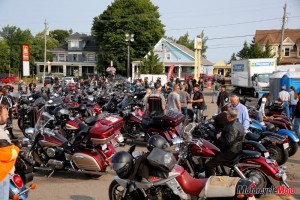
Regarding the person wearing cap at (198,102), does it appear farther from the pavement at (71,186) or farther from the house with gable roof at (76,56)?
the house with gable roof at (76,56)

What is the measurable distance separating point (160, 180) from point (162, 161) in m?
0.29

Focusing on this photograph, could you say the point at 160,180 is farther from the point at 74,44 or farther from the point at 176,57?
the point at 74,44

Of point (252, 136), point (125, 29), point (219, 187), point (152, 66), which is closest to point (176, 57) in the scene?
point (125, 29)

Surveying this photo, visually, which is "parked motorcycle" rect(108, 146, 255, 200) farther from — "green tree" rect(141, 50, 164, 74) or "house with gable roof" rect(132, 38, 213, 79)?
"house with gable roof" rect(132, 38, 213, 79)

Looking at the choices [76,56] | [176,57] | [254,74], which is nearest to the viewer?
[254,74]

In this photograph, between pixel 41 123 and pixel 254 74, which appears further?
pixel 254 74

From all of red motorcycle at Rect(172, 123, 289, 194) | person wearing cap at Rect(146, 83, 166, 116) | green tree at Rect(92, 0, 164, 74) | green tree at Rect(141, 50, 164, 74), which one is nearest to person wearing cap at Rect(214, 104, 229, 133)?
red motorcycle at Rect(172, 123, 289, 194)

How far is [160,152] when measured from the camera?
4.79 metres

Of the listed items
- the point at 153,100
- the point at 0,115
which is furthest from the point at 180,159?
the point at 153,100

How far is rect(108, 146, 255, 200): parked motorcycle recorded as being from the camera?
4559 mm

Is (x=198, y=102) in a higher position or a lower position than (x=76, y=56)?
lower

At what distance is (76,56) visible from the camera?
263 feet

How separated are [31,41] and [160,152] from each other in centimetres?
7868

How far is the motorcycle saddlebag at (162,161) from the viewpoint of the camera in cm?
470
